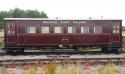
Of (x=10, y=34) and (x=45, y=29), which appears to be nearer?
(x=10, y=34)

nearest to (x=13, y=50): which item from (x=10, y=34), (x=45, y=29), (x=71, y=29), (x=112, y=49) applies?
(x=10, y=34)

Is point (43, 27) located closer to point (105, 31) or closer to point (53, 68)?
point (105, 31)

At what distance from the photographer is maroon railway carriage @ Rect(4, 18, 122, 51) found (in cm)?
2361

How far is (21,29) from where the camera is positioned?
77.4ft

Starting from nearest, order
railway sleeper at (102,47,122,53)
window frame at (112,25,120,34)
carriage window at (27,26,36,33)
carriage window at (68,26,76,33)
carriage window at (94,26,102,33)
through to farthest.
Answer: carriage window at (27,26,36,33) → carriage window at (68,26,76,33) → carriage window at (94,26,102,33) → railway sleeper at (102,47,122,53) → window frame at (112,25,120,34)

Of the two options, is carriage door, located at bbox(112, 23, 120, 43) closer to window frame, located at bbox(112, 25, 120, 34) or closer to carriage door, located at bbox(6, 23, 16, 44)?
window frame, located at bbox(112, 25, 120, 34)

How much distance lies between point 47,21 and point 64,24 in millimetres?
1237

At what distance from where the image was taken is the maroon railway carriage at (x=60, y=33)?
23.6 meters

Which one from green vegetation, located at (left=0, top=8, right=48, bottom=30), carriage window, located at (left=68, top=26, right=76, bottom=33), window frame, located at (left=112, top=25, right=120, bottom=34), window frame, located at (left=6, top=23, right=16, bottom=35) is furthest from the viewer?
green vegetation, located at (left=0, top=8, right=48, bottom=30)

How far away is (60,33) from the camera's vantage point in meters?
23.9

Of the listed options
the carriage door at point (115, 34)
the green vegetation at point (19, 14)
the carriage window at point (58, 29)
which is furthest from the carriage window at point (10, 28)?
the green vegetation at point (19, 14)

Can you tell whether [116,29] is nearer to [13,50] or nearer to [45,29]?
[45,29]

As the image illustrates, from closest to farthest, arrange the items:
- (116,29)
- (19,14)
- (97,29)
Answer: (97,29) → (116,29) → (19,14)

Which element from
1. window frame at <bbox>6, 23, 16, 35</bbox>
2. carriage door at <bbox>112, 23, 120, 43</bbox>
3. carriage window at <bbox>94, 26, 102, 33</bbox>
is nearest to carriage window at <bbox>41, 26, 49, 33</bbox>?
window frame at <bbox>6, 23, 16, 35</bbox>
